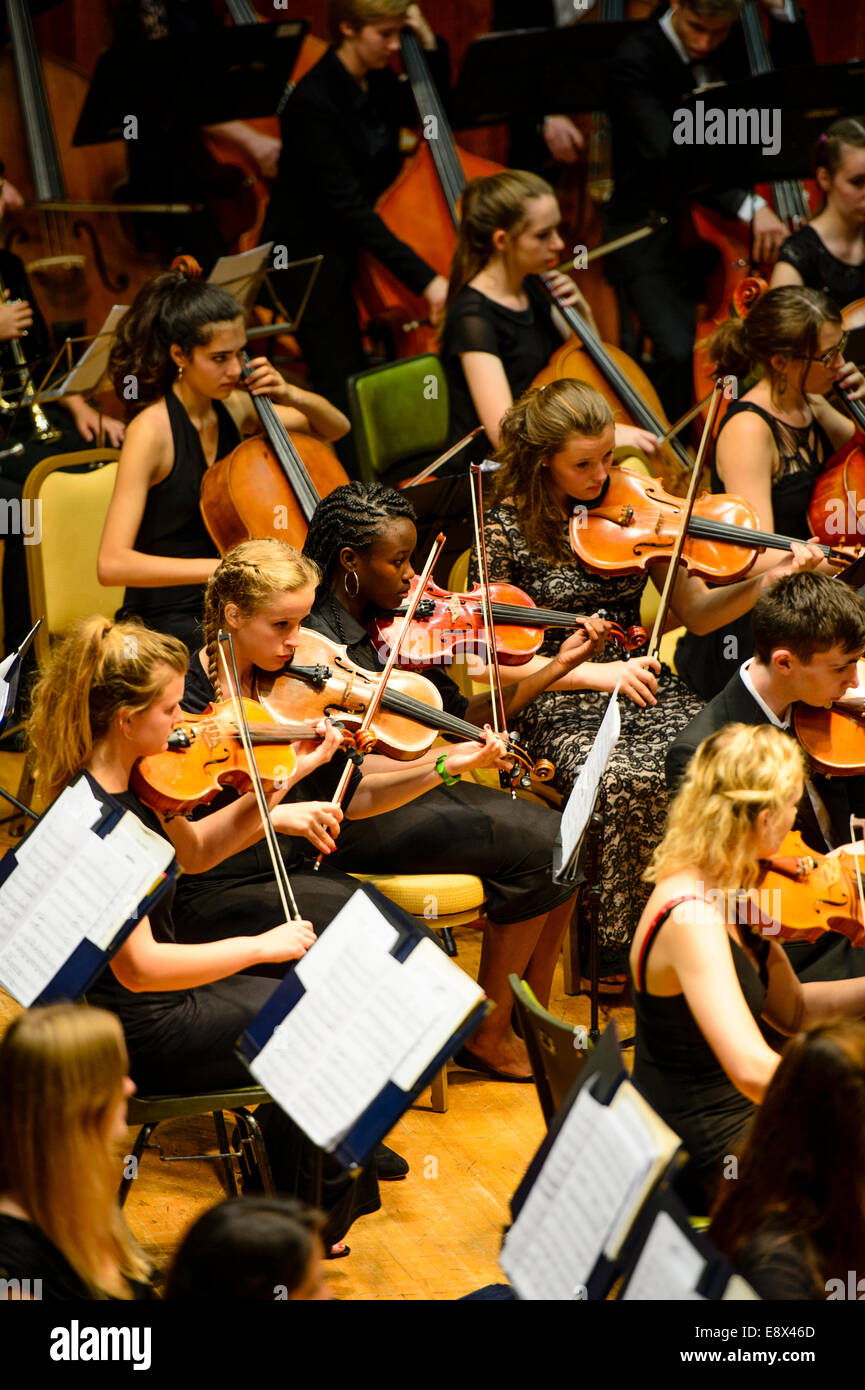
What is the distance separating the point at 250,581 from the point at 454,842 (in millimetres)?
737

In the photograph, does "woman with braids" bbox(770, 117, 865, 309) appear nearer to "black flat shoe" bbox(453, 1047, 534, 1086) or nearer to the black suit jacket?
the black suit jacket

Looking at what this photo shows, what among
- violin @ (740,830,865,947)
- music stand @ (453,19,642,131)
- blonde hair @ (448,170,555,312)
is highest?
music stand @ (453,19,642,131)

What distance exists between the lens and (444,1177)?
2.97m

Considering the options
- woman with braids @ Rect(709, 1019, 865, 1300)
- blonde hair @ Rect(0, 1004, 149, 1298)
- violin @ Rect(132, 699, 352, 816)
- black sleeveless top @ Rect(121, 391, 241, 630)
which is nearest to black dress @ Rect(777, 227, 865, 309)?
black sleeveless top @ Rect(121, 391, 241, 630)

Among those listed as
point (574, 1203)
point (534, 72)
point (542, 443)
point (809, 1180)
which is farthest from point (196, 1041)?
point (534, 72)

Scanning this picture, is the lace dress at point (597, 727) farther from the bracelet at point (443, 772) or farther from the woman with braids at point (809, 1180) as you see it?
the woman with braids at point (809, 1180)

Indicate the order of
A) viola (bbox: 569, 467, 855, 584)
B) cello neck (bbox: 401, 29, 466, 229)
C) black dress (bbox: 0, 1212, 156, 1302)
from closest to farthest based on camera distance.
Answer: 1. black dress (bbox: 0, 1212, 156, 1302)
2. viola (bbox: 569, 467, 855, 584)
3. cello neck (bbox: 401, 29, 466, 229)

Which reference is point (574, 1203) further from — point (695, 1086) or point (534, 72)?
point (534, 72)

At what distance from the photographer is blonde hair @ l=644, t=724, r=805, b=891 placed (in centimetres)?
221

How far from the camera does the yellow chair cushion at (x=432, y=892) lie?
10.3ft

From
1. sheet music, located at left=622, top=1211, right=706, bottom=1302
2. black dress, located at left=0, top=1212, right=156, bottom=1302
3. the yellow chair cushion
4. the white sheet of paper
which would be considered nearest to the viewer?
sheet music, located at left=622, top=1211, right=706, bottom=1302

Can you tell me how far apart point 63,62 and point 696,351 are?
7.58ft

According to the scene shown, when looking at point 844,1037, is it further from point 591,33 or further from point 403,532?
point 591,33

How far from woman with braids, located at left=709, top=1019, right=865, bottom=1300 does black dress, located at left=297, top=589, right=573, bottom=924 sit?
1.50 m
